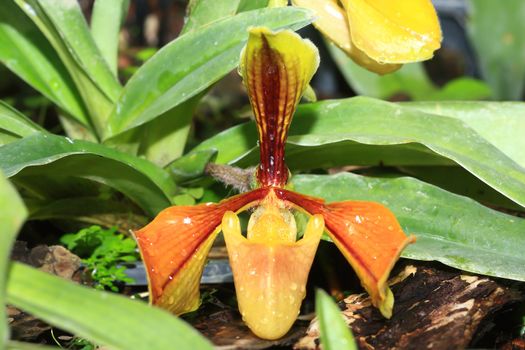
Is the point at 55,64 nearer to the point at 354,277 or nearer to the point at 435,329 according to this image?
the point at 354,277

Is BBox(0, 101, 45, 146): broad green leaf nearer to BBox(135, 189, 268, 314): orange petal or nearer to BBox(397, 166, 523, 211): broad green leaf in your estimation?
BBox(135, 189, 268, 314): orange petal

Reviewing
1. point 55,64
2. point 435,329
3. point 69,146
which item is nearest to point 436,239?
point 435,329

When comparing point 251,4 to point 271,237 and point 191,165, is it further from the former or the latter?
point 271,237

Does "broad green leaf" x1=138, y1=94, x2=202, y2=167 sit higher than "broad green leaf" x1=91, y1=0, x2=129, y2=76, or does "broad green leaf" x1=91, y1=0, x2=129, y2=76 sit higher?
"broad green leaf" x1=91, y1=0, x2=129, y2=76

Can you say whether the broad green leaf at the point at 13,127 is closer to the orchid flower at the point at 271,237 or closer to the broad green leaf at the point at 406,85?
the orchid flower at the point at 271,237

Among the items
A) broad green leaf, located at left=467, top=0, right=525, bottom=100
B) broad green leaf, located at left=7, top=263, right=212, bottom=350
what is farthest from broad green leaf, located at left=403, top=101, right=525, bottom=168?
broad green leaf, located at left=467, top=0, right=525, bottom=100
